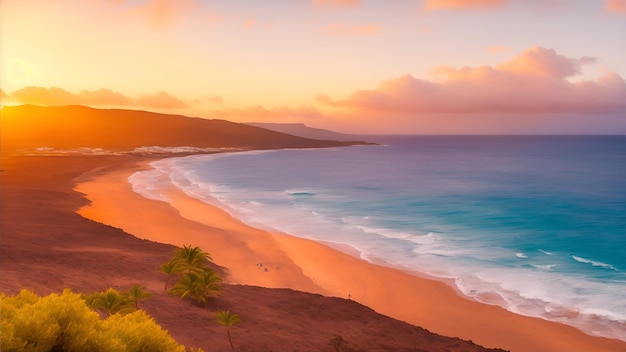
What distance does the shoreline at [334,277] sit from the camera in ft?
63.5

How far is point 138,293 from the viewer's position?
49.6ft

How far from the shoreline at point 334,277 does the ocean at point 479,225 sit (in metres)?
1.64

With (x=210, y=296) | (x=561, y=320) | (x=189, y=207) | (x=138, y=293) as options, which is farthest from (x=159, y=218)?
(x=561, y=320)

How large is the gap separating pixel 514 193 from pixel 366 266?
47354mm

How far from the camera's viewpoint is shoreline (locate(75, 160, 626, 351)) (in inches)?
762

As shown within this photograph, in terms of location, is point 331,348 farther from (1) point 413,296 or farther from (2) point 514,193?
(2) point 514,193

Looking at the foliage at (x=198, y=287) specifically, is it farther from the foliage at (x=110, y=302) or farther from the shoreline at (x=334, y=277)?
the shoreline at (x=334, y=277)

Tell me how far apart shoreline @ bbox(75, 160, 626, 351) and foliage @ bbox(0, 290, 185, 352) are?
583 inches

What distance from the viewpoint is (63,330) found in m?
7.00

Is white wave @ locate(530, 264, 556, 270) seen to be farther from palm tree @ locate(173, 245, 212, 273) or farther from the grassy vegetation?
the grassy vegetation

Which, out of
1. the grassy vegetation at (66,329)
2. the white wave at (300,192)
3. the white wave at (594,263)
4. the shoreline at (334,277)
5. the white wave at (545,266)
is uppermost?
the grassy vegetation at (66,329)

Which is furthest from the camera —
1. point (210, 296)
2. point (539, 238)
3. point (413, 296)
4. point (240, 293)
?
point (539, 238)

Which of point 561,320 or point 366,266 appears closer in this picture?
point 561,320

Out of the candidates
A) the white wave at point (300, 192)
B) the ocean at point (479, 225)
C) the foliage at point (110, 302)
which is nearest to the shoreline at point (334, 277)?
the ocean at point (479, 225)
